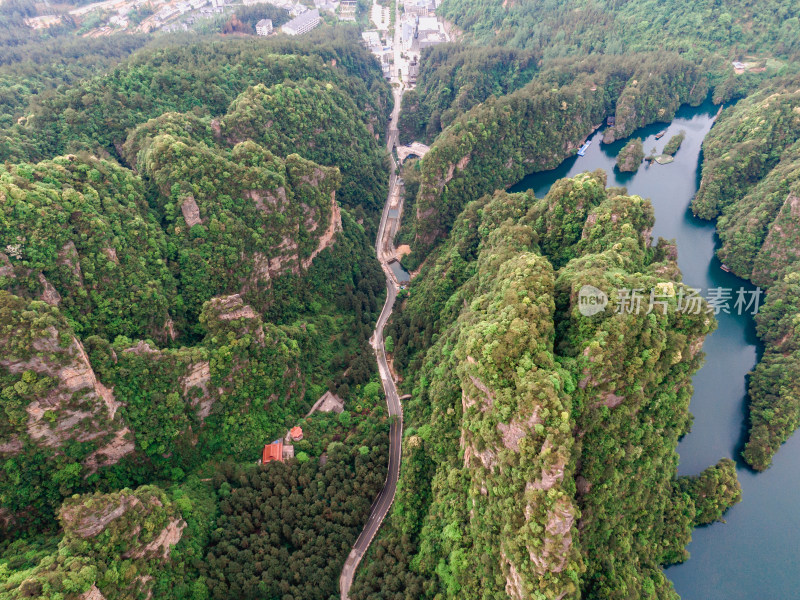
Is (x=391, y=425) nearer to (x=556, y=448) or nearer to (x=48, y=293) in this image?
(x=556, y=448)

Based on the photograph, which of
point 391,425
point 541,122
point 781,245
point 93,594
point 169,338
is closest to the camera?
point 93,594

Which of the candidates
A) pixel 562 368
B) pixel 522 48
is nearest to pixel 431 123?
pixel 522 48

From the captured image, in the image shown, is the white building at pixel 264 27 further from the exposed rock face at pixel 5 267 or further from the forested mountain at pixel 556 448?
the forested mountain at pixel 556 448

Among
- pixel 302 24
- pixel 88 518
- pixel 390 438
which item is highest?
pixel 302 24

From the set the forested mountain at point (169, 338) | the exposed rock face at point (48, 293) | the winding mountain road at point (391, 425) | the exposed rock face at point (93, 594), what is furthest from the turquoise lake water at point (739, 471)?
the exposed rock face at point (48, 293)

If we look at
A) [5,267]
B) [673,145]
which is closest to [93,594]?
[5,267]

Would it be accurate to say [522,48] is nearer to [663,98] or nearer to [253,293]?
[663,98]

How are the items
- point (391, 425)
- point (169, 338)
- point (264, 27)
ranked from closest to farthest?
point (169, 338)
point (391, 425)
point (264, 27)
